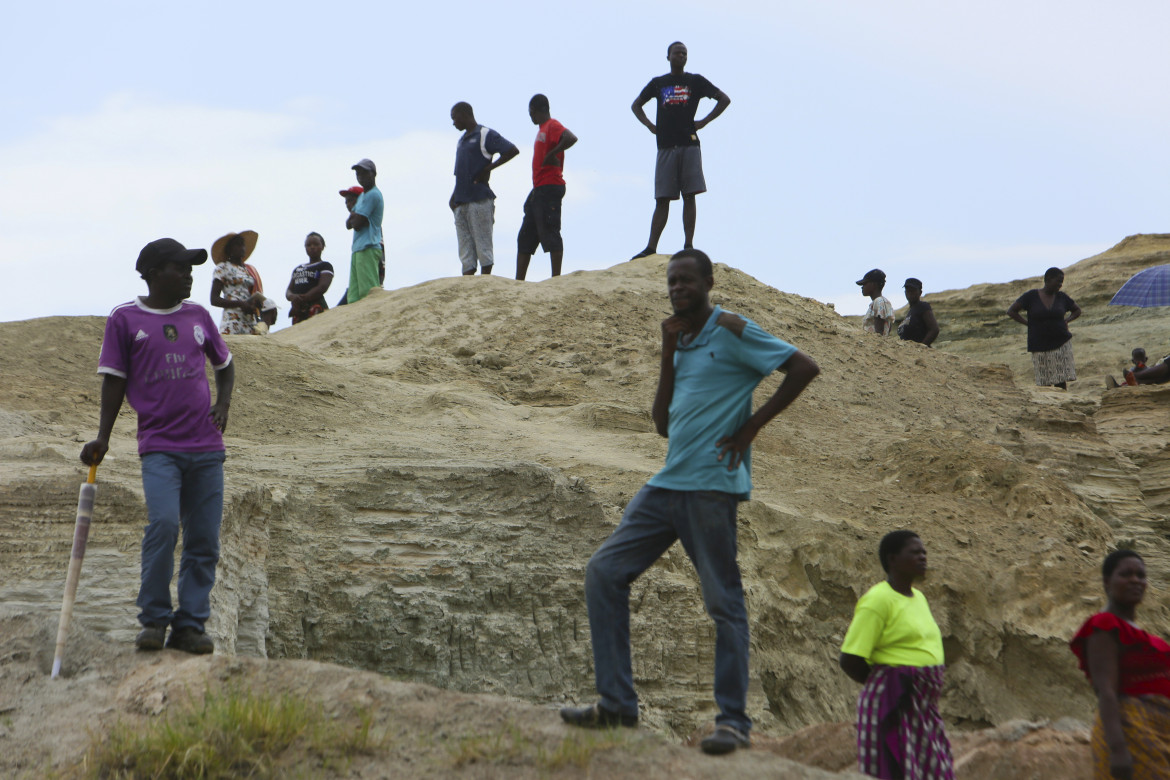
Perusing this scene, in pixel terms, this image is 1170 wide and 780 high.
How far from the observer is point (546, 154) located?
35.7ft

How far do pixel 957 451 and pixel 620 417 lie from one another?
2.68 metres

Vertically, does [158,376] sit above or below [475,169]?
below

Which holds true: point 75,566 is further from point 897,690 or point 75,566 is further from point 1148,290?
point 1148,290

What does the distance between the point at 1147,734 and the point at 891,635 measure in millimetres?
814

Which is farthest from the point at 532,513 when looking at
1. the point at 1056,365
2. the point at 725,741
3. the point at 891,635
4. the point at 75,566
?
the point at 1056,365

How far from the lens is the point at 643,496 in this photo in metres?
3.54

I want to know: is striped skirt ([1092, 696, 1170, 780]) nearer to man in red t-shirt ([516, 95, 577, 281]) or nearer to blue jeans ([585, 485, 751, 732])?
blue jeans ([585, 485, 751, 732])

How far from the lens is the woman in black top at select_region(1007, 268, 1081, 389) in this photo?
39.0ft

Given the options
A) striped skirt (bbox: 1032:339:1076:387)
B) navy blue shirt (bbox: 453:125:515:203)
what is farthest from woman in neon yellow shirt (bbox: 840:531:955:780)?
striped skirt (bbox: 1032:339:1076:387)

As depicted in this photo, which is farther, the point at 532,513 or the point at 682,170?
the point at 682,170

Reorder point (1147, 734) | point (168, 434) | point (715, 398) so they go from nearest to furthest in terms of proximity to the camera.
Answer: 1. point (1147, 734)
2. point (715, 398)
3. point (168, 434)

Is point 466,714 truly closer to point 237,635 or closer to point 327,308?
point 237,635

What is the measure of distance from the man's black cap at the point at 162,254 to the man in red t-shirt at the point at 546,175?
705 cm

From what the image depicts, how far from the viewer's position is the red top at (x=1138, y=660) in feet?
11.3
